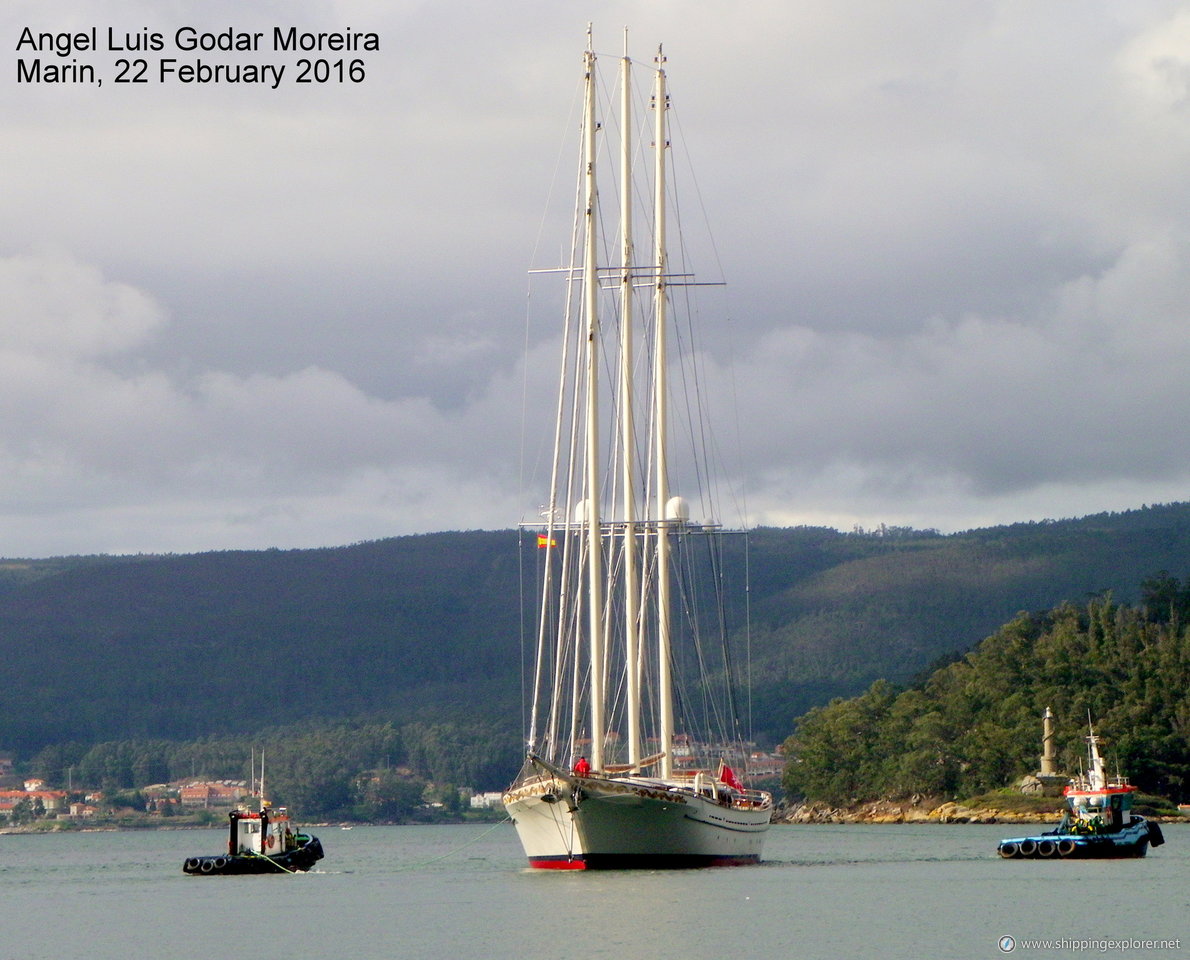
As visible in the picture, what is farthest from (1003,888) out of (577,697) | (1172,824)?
(1172,824)

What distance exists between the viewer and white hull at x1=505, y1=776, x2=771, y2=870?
255 ft

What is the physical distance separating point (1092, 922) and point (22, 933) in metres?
37.9

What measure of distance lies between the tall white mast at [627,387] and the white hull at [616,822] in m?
5.25

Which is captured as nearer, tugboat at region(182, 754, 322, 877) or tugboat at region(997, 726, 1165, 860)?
tugboat at region(997, 726, 1165, 860)

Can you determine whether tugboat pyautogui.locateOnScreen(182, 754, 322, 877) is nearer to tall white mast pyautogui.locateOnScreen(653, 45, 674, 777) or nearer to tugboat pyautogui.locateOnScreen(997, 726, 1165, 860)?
tall white mast pyautogui.locateOnScreen(653, 45, 674, 777)

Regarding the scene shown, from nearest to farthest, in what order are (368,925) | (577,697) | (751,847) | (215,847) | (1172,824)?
(368,925), (577,697), (751,847), (1172,824), (215,847)

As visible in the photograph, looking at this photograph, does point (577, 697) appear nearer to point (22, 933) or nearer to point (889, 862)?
point (22, 933)

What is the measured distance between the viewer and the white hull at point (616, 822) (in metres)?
77.8

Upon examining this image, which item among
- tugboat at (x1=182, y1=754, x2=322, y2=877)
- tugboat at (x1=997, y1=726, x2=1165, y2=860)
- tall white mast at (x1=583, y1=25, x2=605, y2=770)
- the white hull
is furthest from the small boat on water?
tugboat at (x1=997, y1=726, x2=1165, y2=860)

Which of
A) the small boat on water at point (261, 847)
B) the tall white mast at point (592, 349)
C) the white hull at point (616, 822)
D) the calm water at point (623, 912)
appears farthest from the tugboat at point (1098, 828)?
the small boat on water at point (261, 847)

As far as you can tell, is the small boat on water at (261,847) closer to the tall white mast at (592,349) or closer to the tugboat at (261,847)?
the tugboat at (261,847)

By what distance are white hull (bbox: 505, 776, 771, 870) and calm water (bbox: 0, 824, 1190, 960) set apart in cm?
86

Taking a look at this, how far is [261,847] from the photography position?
336 ft

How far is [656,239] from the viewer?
8888 centimetres
